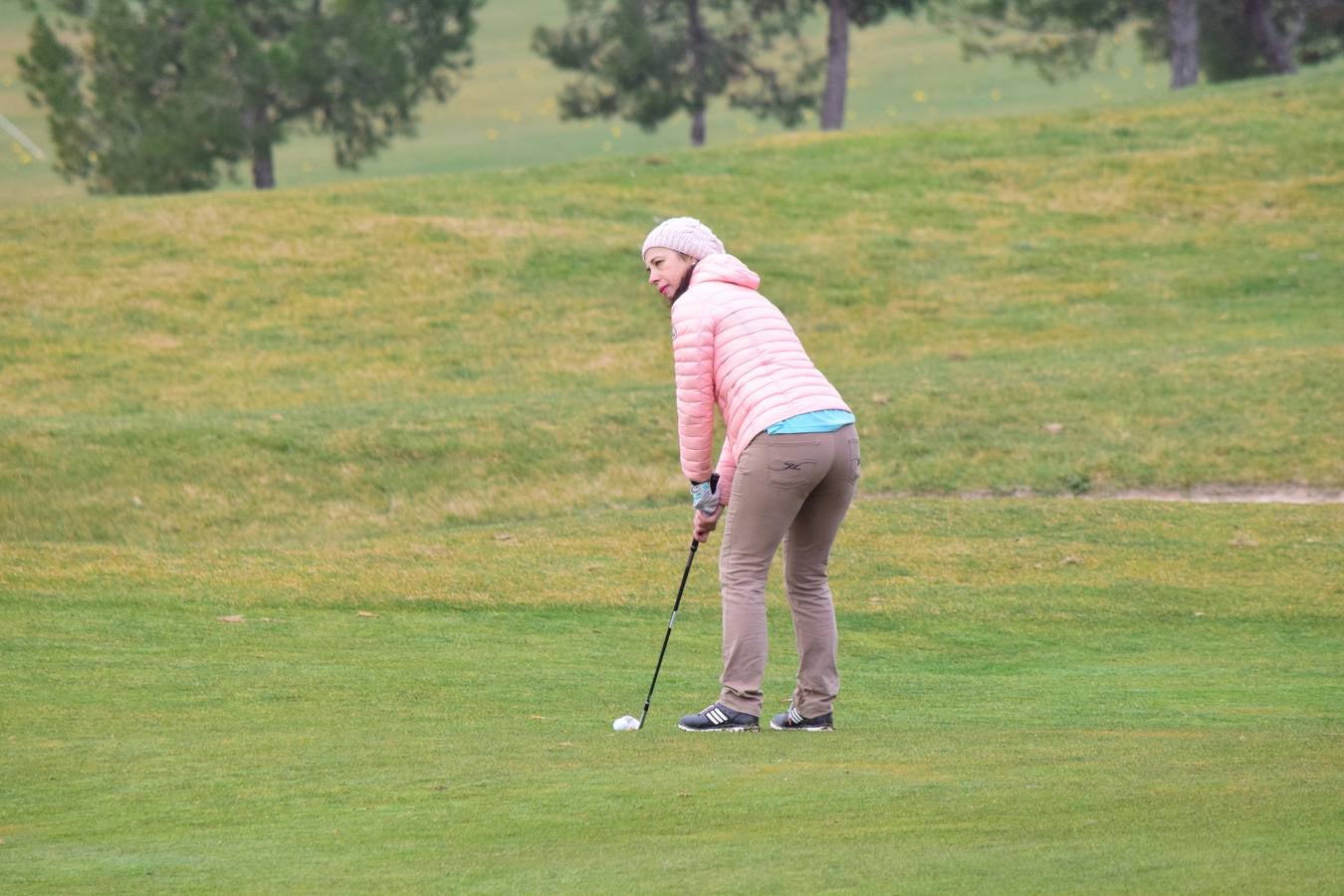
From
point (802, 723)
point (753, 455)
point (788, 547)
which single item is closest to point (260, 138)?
point (788, 547)

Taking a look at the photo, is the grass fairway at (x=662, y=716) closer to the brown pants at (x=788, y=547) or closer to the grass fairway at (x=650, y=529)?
the grass fairway at (x=650, y=529)

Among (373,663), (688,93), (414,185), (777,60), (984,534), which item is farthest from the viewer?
(777,60)

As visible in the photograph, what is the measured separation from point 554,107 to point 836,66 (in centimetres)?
2554

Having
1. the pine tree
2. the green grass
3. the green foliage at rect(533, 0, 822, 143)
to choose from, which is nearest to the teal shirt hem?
the pine tree

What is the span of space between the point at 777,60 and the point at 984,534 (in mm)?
69810

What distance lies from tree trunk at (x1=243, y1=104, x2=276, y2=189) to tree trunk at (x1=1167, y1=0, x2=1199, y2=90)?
67.3 ft

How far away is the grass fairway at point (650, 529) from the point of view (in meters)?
5.80

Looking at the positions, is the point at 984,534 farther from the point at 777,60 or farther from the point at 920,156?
the point at 777,60

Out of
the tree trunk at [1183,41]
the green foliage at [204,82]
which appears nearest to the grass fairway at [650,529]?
the tree trunk at [1183,41]

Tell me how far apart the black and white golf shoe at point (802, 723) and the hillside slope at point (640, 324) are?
30.0 feet

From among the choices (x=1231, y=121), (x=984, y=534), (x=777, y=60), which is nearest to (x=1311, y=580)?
(x=984, y=534)

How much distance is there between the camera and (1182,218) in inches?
1147

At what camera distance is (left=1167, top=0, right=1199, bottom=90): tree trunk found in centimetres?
4144

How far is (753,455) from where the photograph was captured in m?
7.47
